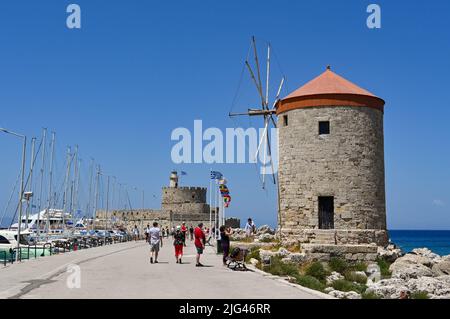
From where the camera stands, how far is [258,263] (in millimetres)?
21047

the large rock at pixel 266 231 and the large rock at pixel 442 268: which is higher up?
the large rock at pixel 266 231

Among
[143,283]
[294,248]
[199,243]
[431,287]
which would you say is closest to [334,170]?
[294,248]

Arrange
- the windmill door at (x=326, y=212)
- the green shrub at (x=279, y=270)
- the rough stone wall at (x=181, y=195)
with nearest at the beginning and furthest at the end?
1. the green shrub at (x=279, y=270)
2. the windmill door at (x=326, y=212)
3. the rough stone wall at (x=181, y=195)

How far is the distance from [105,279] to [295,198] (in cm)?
1410

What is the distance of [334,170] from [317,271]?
21.0 feet

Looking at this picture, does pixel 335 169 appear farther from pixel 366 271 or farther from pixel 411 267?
pixel 411 267

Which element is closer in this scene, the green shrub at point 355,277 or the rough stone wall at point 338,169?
the green shrub at point 355,277

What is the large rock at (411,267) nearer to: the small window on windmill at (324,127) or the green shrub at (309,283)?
the green shrub at (309,283)

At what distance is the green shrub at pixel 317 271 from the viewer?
20.8m

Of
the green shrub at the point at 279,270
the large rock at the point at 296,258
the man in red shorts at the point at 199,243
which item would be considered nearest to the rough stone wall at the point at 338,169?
the large rock at the point at 296,258

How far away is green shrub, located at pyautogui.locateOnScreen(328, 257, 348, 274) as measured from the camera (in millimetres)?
23250

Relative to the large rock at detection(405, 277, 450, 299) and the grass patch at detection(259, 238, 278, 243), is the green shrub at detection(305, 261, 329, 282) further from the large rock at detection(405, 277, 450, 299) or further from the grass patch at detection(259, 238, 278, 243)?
the grass patch at detection(259, 238, 278, 243)

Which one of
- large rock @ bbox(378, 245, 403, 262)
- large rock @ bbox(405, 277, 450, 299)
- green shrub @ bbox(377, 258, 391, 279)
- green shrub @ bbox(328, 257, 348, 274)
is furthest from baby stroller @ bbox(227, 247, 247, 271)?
large rock @ bbox(378, 245, 403, 262)

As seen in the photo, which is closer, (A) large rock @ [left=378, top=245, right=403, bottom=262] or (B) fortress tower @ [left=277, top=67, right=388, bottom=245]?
(A) large rock @ [left=378, top=245, right=403, bottom=262]
